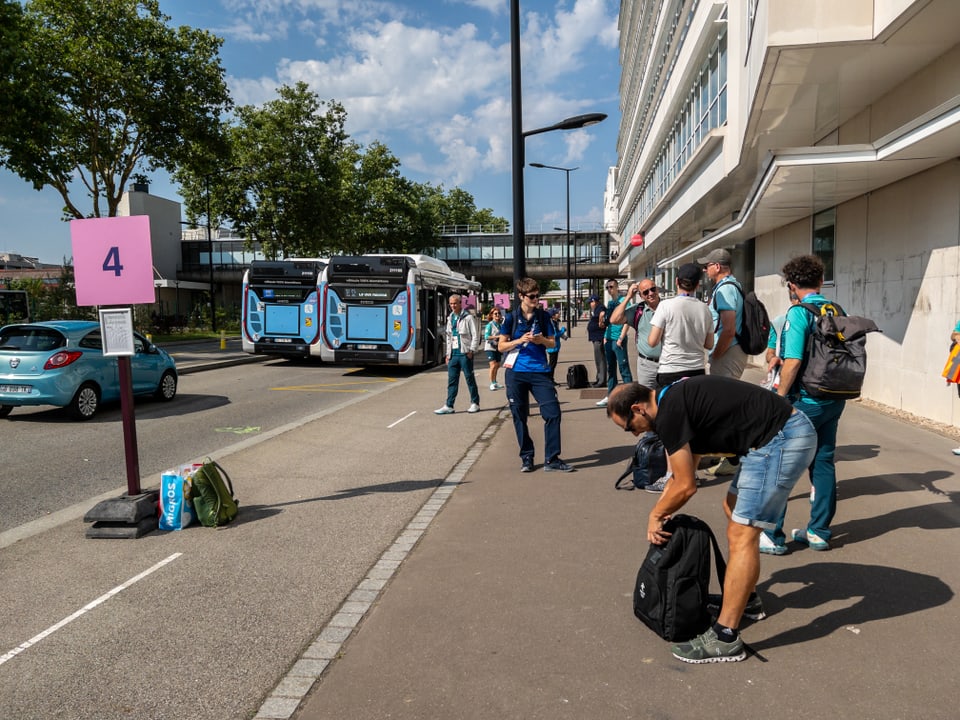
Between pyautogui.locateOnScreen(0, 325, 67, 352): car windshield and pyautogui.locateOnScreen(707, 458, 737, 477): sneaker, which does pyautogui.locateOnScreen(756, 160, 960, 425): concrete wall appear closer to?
pyautogui.locateOnScreen(707, 458, 737, 477): sneaker

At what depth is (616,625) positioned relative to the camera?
3568 millimetres

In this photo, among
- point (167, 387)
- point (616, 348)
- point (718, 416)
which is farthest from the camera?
point (167, 387)

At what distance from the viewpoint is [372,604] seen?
12.9ft

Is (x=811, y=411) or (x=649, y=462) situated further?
(x=649, y=462)

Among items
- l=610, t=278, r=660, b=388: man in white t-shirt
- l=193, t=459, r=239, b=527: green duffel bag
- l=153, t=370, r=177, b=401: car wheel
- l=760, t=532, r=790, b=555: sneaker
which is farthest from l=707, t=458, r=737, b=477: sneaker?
l=153, t=370, r=177, b=401: car wheel

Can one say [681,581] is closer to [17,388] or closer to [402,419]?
[402,419]

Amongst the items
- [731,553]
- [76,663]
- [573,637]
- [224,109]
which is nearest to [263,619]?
[76,663]

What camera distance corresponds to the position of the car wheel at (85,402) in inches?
417

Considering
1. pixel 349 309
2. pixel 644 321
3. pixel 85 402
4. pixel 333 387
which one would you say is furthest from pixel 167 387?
pixel 644 321

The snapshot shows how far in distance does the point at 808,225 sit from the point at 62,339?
41.1 feet

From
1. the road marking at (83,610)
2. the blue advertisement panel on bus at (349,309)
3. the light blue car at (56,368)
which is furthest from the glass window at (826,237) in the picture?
the light blue car at (56,368)

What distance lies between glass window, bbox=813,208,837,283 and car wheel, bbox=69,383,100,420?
11.5 metres

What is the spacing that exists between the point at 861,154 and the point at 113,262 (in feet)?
23.5

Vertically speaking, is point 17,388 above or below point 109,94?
below
